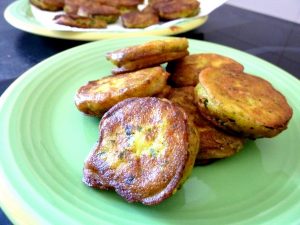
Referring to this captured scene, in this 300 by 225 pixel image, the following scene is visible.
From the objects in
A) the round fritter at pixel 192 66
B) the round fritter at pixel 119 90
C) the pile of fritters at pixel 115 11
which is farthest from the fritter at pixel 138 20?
the round fritter at pixel 119 90

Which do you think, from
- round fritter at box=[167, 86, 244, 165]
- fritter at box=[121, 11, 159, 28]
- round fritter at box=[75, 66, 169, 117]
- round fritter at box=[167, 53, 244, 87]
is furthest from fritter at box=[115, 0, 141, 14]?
round fritter at box=[167, 86, 244, 165]

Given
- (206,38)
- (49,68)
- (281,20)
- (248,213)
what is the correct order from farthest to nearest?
1. (281,20)
2. (206,38)
3. (49,68)
4. (248,213)

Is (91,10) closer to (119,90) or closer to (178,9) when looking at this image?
(178,9)

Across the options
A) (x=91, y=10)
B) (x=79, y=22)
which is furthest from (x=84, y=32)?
(x=91, y=10)

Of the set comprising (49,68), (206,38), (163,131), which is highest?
(163,131)

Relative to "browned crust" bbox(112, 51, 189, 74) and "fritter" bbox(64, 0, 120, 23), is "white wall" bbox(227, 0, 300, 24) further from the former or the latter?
"browned crust" bbox(112, 51, 189, 74)

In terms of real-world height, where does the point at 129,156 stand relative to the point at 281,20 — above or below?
above

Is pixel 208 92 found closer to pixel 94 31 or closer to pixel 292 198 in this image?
pixel 292 198

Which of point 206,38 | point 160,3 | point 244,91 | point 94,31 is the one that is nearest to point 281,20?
point 206,38
